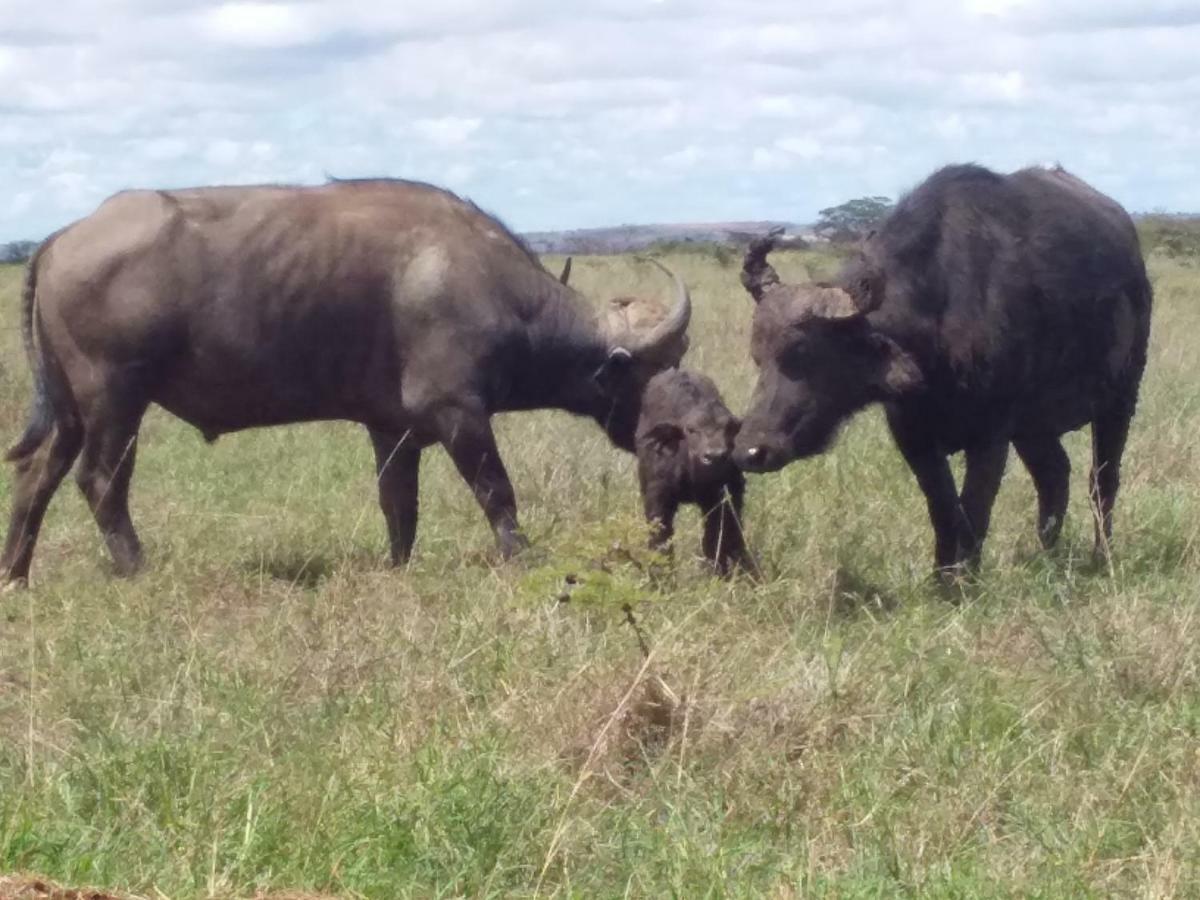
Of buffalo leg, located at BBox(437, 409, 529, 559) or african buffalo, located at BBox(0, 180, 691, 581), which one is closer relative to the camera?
african buffalo, located at BBox(0, 180, 691, 581)

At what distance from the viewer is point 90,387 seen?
7.89 metres

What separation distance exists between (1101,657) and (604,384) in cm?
331

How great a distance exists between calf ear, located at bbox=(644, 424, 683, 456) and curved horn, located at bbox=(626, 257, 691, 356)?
2.28ft

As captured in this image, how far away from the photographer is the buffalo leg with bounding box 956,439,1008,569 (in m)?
7.83

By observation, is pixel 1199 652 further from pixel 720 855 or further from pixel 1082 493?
pixel 1082 493

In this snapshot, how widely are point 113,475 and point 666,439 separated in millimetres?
2341

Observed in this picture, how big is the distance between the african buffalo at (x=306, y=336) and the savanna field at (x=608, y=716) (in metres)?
0.45

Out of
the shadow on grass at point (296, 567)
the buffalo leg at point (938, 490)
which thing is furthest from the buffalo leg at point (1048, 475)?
the shadow on grass at point (296, 567)

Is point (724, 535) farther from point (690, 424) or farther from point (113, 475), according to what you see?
point (113, 475)

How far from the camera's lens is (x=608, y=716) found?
16.8 ft

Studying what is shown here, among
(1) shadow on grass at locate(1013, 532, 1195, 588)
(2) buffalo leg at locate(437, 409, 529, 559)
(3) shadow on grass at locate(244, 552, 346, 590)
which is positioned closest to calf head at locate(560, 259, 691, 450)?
(2) buffalo leg at locate(437, 409, 529, 559)

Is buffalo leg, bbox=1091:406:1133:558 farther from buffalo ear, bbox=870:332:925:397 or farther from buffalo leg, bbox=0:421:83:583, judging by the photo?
buffalo leg, bbox=0:421:83:583

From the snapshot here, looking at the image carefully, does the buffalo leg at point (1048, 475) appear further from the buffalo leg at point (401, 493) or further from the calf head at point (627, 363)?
the buffalo leg at point (401, 493)

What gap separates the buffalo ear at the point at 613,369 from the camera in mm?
8539
